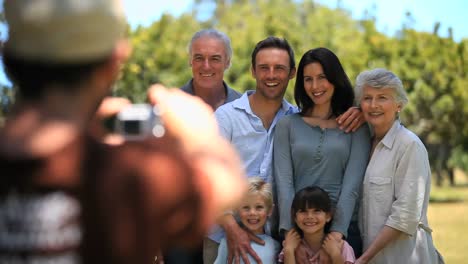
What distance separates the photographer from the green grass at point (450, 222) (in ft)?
54.6

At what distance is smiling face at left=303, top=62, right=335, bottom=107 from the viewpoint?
5672 mm

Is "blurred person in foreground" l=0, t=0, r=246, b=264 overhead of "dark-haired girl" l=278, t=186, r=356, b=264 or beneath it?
overhead

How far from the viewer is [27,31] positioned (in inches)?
70.6

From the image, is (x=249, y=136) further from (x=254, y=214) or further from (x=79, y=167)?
(x=79, y=167)

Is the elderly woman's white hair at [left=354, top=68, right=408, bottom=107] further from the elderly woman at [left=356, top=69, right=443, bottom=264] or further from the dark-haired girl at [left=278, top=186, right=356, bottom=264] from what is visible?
the dark-haired girl at [left=278, top=186, right=356, bottom=264]

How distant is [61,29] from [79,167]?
0.87 feet

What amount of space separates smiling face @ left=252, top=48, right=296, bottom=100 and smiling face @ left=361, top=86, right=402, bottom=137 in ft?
1.76

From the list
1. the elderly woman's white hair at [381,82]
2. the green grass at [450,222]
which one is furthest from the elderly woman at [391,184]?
the green grass at [450,222]

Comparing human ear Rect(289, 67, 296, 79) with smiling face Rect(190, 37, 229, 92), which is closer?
human ear Rect(289, 67, 296, 79)

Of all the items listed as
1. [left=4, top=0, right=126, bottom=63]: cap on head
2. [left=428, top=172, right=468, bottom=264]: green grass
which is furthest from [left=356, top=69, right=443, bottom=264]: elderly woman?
[left=428, top=172, right=468, bottom=264]: green grass

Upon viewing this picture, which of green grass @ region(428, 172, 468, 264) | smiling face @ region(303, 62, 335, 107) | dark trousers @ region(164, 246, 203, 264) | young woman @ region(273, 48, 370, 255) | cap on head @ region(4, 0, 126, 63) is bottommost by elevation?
green grass @ region(428, 172, 468, 264)

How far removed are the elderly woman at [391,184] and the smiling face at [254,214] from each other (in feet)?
1.98

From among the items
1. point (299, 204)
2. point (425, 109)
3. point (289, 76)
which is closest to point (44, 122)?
point (299, 204)

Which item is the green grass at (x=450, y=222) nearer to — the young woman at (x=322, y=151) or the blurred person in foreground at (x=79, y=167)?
the young woman at (x=322, y=151)
